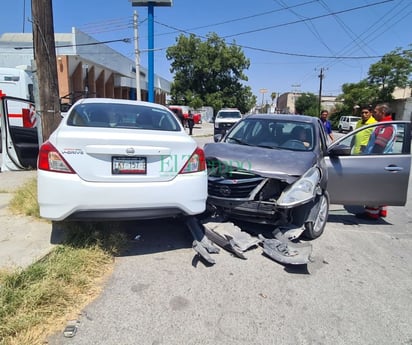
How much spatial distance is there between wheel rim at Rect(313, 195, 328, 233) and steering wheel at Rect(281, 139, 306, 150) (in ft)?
2.74

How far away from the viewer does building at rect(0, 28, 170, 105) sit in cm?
1953

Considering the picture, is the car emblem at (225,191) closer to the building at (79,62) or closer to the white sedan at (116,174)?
the white sedan at (116,174)

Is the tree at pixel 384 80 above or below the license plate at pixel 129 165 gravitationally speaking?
above

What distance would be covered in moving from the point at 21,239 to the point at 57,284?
1.33m

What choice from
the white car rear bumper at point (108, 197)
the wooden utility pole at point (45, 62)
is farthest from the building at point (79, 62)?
the white car rear bumper at point (108, 197)

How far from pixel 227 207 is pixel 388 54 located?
142 ft

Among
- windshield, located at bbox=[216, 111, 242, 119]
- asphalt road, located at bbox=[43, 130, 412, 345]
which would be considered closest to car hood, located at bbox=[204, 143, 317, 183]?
asphalt road, located at bbox=[43, 130, 412, 345]

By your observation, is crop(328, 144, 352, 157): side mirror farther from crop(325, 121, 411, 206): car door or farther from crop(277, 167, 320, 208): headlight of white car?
crop(277, 167, 320, 208): headlight of white car

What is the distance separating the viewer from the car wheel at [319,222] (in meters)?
4.09

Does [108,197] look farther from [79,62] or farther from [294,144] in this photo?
[79,62]

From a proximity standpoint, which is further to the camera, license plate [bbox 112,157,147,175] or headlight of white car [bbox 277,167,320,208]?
headlight of white car [bbox 277,167,320,208]

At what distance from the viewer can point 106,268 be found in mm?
3105

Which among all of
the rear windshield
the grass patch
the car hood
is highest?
the rear windshield

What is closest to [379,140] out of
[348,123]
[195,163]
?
[195,163]
